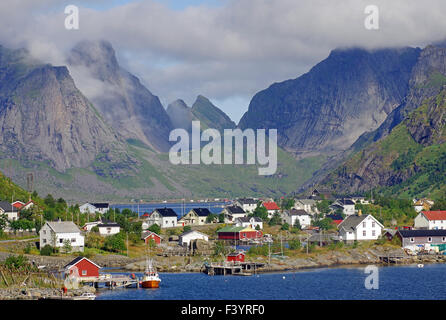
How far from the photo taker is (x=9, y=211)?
14550 centimetres

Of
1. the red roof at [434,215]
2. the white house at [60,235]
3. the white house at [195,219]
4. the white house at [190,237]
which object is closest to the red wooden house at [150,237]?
the white house at [190,237]

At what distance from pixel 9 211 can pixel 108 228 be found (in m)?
18.6

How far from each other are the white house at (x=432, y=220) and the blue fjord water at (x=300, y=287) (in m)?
41.7

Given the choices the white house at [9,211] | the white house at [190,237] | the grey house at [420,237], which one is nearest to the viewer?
the grey house at [420,237]

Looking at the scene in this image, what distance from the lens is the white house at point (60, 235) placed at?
4688 inches

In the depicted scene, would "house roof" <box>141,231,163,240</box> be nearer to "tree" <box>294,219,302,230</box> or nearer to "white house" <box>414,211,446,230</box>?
"tree" <box>294,219,302,230</box>

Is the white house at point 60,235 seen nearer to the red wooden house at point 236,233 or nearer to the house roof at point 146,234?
the house roof at point 146,234

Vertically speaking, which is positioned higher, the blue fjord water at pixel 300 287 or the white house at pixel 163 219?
the white house at pixel 163 219

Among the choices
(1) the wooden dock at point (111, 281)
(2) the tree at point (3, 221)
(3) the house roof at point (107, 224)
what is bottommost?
(1) the wooden dock at point (111, 281)

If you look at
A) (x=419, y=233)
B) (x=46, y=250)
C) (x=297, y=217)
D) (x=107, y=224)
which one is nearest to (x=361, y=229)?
(x=419, y=233)

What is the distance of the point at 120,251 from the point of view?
127 meters

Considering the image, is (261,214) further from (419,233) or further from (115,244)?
(115,244)

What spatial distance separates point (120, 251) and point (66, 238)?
10.3 metres

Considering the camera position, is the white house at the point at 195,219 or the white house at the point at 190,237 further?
the white house at the point at 195,219
